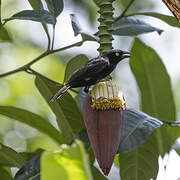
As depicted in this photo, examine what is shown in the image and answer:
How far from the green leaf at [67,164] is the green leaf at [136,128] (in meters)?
0.63

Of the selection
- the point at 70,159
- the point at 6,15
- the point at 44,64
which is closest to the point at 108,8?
the point at 70,159

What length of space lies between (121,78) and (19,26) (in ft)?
3.12

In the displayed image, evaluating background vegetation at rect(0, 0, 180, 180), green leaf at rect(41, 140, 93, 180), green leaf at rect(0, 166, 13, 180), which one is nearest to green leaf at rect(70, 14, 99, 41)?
background vegetation at rect(0, 0, 180, 180)

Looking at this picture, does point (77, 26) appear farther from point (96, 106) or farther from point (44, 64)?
point (44, 64)

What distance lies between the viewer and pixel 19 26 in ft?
13.9

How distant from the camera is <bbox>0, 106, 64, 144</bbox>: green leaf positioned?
6.33 feet

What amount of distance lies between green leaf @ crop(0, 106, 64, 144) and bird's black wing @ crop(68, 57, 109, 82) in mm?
550

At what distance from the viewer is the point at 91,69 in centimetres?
143

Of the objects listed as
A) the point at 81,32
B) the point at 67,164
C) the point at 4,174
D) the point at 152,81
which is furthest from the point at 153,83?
the point at 67,164

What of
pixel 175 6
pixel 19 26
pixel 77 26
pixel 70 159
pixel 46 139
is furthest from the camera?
pixel 19 26

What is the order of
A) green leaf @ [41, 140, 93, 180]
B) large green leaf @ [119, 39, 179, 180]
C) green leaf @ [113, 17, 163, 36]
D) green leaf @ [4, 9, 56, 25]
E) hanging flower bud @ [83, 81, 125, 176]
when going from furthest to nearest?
large green leaf @ [119, 39, 179, 180] < green leaf @ [113, 17, 163, 36] < green leaf @ [4, 9, 56, 25] < hanging flower bud @ [83, 81, 125, 176] < green leaf @ [41, 140, 93, 180]

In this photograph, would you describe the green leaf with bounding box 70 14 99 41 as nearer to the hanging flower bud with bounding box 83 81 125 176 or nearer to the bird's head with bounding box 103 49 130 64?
the bird's head with bounding box 103 49 130 64

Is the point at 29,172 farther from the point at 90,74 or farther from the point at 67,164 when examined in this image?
the point at 67,164

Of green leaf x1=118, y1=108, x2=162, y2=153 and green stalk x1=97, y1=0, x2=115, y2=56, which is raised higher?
green stalk x1=97, y1=0, x2=115, y2=56
